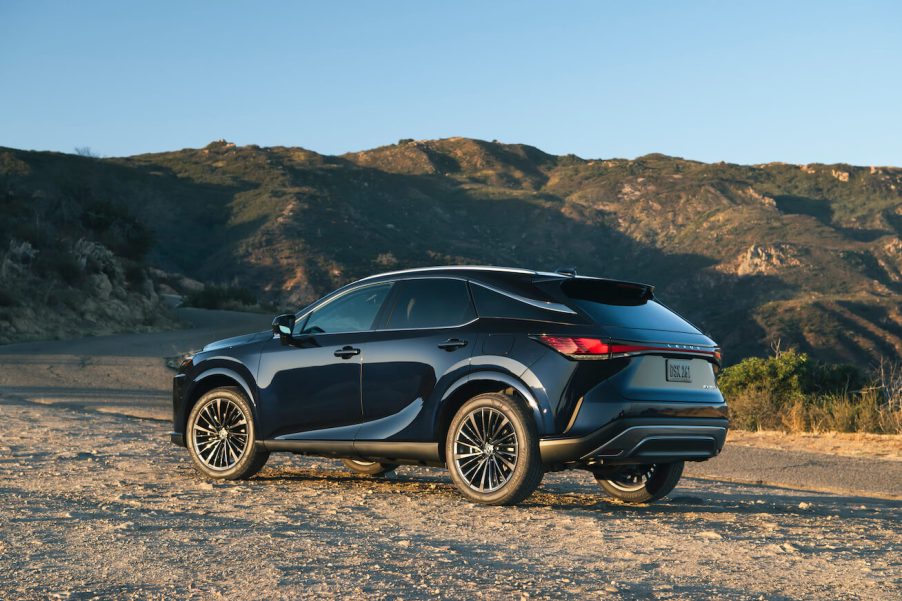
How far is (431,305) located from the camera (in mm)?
8766

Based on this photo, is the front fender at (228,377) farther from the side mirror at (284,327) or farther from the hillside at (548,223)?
the hillside at (548,223)

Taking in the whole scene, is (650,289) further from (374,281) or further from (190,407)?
(190,407)

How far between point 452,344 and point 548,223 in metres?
101

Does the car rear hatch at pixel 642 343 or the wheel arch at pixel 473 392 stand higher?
the car rear hatch at pixel 642 343

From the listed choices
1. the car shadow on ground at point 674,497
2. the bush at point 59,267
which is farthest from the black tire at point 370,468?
the bush at point 59,267

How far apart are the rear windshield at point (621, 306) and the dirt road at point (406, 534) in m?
1.37

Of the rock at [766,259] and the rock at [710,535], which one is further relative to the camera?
the rock at [766,259]

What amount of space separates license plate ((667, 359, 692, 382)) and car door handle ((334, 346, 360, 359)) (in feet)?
7.91

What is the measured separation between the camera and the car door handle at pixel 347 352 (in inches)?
350

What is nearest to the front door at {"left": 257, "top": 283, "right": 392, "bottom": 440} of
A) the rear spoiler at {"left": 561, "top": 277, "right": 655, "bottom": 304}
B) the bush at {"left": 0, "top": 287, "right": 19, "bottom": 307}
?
the rear spoiler at {"left": 561, "top": 277, "right": 655, "bottom": 304}

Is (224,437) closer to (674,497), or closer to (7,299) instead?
(674,497)

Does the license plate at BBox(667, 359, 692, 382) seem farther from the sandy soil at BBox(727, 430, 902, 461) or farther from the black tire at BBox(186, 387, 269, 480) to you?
the sandy soil at BBox(727, 430, 902, 461)

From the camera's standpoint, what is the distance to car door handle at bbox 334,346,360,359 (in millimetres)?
8883

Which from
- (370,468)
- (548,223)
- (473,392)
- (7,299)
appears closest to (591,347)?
(473,392)
